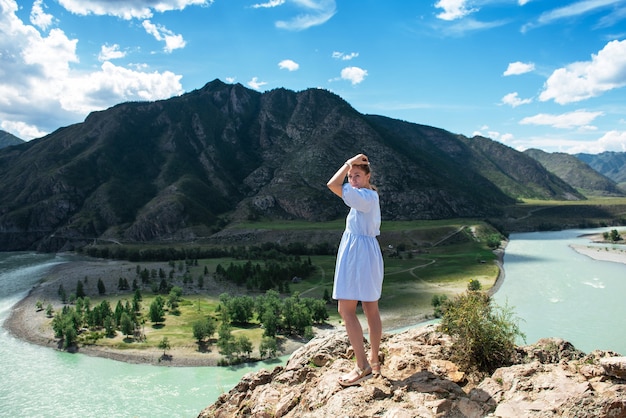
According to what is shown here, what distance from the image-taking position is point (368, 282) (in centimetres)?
786

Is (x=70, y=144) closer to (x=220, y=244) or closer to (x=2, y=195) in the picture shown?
(x=2, y=195)

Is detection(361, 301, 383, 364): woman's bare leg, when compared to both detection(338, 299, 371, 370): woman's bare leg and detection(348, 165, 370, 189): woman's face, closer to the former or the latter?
detection(338, 299, 371, 370): woman's bare leg

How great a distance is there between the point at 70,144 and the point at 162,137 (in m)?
37.5

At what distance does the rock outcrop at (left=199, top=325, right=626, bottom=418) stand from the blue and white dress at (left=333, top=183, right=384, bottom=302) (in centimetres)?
167

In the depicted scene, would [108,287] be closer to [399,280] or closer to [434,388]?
[399,280]

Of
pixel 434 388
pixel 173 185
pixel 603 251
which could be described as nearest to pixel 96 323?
pixel 434 388

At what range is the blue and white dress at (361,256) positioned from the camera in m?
7.83

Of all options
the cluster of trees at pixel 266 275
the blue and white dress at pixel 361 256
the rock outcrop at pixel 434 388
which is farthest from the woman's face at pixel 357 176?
the cluster of trees at pixel 266 275

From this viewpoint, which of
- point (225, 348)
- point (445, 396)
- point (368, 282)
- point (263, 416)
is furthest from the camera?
point (225, 348)

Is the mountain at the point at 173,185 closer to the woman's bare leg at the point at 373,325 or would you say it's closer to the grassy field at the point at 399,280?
the grassy field at the point at 399,280

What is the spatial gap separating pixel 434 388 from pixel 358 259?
99.6 inches

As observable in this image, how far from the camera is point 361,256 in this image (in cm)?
788

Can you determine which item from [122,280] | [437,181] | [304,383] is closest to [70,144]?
[122,280]

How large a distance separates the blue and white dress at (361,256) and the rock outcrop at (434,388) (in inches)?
65.7
